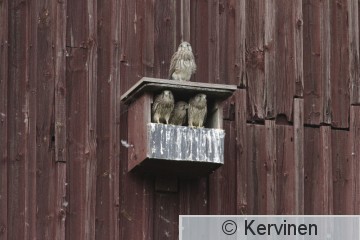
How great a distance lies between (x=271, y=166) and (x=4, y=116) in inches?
72.4

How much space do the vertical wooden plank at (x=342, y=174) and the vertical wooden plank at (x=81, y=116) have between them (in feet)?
5.64

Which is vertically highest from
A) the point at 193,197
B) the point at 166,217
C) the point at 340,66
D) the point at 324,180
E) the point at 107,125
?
the point at 340,66

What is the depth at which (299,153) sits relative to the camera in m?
12.7

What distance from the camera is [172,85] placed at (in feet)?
39.4

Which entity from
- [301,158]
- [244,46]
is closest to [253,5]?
[244,46]

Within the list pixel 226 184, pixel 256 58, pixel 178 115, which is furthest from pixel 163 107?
pixel 256 58

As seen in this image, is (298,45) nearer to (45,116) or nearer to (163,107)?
(163,107)

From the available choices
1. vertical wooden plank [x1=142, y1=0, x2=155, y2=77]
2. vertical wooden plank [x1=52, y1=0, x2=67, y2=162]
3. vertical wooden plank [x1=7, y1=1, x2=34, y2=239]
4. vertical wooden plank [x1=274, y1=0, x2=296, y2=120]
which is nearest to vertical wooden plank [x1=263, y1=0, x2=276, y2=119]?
vertical wooden plank [x1=274, y1=0, x2=296, y2=120]

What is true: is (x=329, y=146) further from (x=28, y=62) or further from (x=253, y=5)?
(x=28, y=62)

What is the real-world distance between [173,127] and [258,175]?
880 millimetres

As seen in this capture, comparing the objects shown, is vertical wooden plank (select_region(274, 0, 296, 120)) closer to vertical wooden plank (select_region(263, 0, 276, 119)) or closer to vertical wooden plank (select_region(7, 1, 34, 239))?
vertical wooden plank (select_region(263, 0, 276, 119))

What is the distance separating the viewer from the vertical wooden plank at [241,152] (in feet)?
41.1

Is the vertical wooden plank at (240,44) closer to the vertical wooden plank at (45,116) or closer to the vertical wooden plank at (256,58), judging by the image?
the vertical wooden plank at (256,58)

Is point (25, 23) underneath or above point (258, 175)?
above
